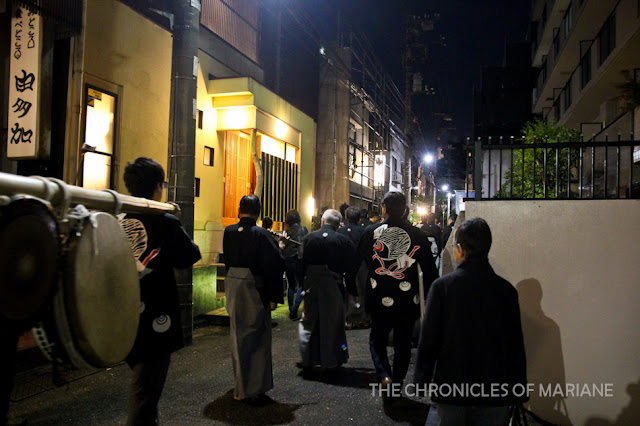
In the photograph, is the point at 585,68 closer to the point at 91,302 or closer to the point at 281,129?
the point at 281,129

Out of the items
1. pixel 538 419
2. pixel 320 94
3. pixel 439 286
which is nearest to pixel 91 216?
pixel 439 286

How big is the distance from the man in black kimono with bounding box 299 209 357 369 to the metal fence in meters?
2.16

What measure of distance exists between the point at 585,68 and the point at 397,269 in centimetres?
1962

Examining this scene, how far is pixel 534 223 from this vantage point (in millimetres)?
4938

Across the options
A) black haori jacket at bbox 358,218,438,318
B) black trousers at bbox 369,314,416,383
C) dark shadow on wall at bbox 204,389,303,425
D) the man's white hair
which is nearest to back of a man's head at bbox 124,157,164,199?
dark shadow on wall at bbox 204,389,303,425

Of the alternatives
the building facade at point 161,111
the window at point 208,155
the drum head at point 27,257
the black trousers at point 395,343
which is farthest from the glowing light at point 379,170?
the drum head at point 27,257

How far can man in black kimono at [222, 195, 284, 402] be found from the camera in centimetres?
539

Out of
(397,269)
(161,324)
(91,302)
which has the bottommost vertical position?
(161,324)

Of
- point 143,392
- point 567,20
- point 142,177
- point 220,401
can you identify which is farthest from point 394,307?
point 567,20

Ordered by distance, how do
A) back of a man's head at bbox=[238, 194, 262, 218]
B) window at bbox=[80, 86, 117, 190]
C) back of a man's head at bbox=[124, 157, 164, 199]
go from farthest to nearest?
window at bbox=[80, 86, 117, 190] → back of a man's head at bbox=[238, 194, 262, 218] → back of a man's head at bbox=[124, 157, 164, 199]

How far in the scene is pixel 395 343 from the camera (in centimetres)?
544

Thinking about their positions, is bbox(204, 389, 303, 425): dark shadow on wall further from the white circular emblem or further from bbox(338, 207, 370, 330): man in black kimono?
bbox(338, 207, 370, 330): man in black kimono

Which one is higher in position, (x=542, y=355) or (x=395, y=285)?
(x=395, y=285)

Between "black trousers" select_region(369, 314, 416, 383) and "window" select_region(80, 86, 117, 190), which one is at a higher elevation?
"window" select_region(80, 86, 117, 190)
